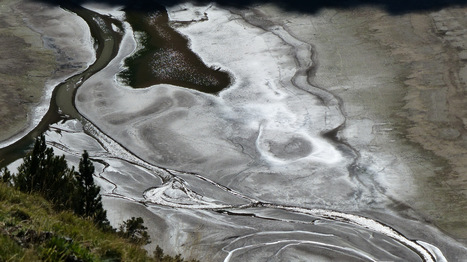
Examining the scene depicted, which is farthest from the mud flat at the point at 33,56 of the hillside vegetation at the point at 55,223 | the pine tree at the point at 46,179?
the hillside vegetation at the point at 55,223

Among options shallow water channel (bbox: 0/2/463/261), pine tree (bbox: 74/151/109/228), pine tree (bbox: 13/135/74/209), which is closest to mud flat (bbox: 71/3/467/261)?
shallow water channel (bbox: 0/2/463/261)

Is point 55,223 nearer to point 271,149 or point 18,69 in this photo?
point 271,149

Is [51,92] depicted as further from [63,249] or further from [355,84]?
[63,249]

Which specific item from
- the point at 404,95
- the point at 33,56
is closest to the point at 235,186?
the point at 404,95

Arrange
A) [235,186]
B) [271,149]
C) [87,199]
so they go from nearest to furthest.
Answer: [87,199]
[235,186]
[271,149]

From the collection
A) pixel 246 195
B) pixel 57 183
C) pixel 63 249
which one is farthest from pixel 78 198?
pixel 246 195

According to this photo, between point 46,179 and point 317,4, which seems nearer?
point 46,179
